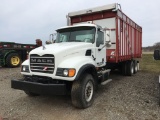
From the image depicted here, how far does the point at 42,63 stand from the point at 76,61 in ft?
3.24

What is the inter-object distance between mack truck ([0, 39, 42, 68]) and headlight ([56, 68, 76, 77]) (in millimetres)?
10060

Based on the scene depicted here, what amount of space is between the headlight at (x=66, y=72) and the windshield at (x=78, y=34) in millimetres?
1817

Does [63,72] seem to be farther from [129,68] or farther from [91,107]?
[129,68]

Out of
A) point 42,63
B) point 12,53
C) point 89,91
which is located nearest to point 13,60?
point 12,53

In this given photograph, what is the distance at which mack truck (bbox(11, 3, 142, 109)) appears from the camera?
502 cm

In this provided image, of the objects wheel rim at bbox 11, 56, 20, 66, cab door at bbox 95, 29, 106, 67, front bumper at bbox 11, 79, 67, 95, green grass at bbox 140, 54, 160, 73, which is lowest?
green grass at bbox 140, 54, 160, 73

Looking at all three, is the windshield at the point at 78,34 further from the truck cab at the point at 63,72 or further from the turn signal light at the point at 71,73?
the turn signal light at the point at 71,73

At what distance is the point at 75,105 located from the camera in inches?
208

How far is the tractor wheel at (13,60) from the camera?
13.9 metres

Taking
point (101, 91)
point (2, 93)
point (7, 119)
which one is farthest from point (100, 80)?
point (2, 93)

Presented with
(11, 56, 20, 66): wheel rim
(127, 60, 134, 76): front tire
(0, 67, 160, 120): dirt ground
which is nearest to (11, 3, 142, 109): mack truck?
(0, 67, 160, 120): dirt ground

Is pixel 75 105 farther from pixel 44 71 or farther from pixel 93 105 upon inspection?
pixel 44 71

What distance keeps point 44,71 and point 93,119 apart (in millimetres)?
1875

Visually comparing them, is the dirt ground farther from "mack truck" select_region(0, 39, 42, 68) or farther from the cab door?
"mack truck" select_region(0, 39, 42, 68)
